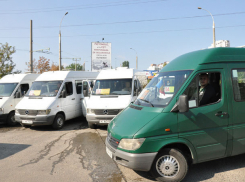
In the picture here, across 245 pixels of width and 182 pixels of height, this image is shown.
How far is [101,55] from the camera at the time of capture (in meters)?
23.5

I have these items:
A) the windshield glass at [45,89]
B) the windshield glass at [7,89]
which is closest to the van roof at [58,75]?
the windshield glass at [45,89]

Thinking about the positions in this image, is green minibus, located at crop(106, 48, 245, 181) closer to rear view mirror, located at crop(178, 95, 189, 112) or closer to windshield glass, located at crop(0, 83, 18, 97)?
rear view mirror, located at crop(178, 95, 189, 112)

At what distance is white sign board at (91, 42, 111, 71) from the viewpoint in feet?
76.3

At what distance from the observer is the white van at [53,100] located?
8.61 m

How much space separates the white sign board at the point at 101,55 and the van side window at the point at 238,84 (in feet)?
63.3

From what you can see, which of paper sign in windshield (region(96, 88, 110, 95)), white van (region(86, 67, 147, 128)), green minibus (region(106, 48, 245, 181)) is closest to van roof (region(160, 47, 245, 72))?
green minibus (region(106, 48, 245, 181))

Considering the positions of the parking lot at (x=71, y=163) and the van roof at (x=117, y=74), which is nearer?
the parking lot at (x=71, y=163)

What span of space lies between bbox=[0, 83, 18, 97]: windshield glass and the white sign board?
12730 mm

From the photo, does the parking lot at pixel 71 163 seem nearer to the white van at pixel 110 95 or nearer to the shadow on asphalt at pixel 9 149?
the shadow on asphalt at pixel 9 149

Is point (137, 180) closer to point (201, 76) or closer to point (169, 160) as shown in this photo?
point (169, 160)

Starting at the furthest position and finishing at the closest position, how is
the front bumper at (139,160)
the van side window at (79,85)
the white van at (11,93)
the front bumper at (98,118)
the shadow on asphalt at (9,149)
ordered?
the van side window at (79,85) → the white van at (11,93) → the front bumper at (98,118) → the shadow on asphalt at (9,149) → the front bumper at (139,160)

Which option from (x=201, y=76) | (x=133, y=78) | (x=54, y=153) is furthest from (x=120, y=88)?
(x=201, y=76)

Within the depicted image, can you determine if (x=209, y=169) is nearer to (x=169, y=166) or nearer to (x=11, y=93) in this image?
(x=169, y=166)

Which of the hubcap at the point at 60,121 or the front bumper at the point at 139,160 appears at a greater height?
the front bumper at the point at 139,160
